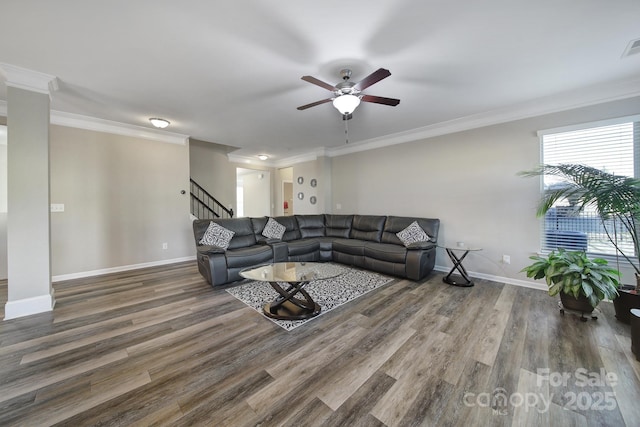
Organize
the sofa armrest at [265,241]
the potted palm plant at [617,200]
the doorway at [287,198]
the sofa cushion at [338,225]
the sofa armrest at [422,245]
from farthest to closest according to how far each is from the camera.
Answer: the doorway at [287,198]
the sofa cushion at [338,225]
the sofa armrest at [265,241]
the sofa armrest at [422,245]
the potted palm plant at [617,200]

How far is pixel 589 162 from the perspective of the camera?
117 inches

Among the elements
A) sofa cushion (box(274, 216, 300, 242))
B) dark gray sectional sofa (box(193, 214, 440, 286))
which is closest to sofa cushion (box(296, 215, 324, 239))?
dark gray sectional sofa (box(193, 214, 440, 286))

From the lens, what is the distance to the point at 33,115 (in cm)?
263

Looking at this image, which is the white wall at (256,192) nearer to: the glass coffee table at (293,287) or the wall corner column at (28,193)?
the wall corner column at (28,193)

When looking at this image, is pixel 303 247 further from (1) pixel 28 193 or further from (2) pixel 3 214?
(2) pixel 3 214

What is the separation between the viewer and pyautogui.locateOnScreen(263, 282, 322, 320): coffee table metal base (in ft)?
8.15

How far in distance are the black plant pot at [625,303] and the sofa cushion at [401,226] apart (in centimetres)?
202

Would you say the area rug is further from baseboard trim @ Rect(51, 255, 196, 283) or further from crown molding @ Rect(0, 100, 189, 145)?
crown molding @ Rect(0, 100, 189, 145)

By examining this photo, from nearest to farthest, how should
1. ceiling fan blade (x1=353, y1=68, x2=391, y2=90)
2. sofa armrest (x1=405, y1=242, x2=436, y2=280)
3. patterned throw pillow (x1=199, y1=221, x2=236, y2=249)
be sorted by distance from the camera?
ceiling fan blade (x1=353, y1=68, x2=391, y2=90), sofa armrest (x1=405, y1=242, x2=436, y2=280), patterned throw pillow (x1=199, y1=221, x2=236, y2=249)

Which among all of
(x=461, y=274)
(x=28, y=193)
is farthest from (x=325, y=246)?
(x=28, y=193)

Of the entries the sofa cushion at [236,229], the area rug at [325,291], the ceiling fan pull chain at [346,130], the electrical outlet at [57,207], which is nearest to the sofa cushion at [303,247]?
the sofa cushion at [236,229]

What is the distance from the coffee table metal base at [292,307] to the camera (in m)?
2.48

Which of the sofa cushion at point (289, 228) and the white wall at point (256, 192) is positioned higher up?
the white wall at point (256, 192)

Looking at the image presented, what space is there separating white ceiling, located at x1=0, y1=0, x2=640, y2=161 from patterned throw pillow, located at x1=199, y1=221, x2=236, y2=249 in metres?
1.86
